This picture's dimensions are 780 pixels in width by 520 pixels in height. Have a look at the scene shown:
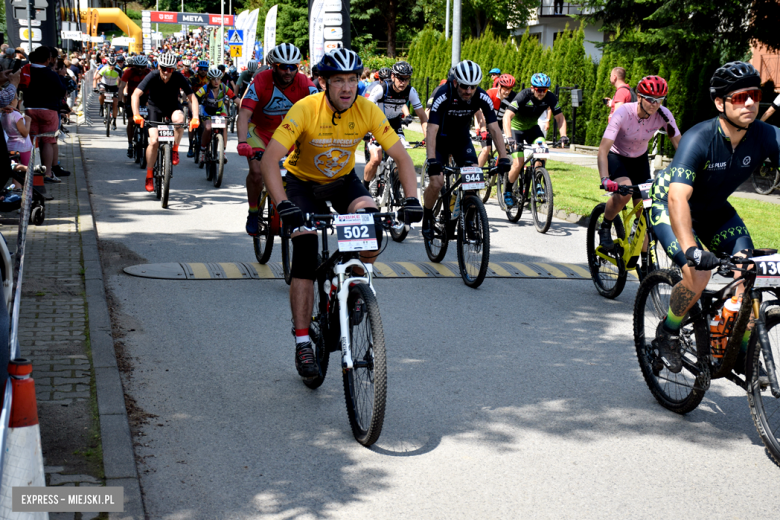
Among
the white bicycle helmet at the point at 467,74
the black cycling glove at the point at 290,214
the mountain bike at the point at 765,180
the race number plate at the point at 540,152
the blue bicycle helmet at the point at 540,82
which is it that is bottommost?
the mountain bike at the point at 765,180

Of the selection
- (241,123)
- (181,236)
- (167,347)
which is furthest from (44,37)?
(167,347)

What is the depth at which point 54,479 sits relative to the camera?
3795 mm

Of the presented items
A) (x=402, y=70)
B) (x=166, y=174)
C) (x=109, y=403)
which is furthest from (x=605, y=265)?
(x=166, y=174)

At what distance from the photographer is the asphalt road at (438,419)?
3.93 metres

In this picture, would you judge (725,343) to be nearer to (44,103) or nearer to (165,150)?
(165,150)

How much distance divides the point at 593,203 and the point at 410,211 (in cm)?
908

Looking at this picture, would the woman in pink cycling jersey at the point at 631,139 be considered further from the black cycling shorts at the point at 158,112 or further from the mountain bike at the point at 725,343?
the black cycling shorts at the point at 158,112

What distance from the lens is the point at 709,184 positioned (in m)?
4.73

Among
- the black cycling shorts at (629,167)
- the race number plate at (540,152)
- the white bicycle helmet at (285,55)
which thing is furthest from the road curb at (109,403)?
the race number plate at (540,152)

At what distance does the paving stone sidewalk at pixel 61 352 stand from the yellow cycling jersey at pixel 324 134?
1775mm

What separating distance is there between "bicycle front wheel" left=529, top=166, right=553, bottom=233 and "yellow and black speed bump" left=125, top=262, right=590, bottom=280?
72.9 inches

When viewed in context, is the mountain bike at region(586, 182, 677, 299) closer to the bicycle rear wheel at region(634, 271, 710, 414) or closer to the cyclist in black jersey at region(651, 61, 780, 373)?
the bicycle rear wheel at region(634, 271, 710, 414)

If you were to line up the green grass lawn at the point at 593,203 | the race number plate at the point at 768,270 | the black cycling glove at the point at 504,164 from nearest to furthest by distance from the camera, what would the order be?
the race number plate at the point at 768,270 → the black cycling glove at the point at 504,164 → the green grass lawn at the point at 593,203

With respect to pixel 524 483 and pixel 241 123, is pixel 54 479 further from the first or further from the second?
pixel 241 123
